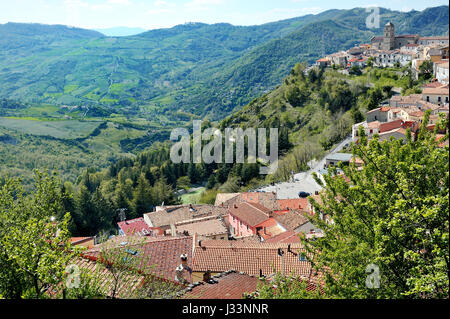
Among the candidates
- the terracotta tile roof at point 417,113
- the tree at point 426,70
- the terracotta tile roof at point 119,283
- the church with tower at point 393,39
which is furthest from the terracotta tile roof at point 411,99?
the terracotta tile roof at point 119,283

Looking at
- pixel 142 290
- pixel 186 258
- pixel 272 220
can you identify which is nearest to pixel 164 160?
pixel 272 220

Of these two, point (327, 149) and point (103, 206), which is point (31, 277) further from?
point (327, 149)

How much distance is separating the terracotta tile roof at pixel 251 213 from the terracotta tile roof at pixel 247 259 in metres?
12.0

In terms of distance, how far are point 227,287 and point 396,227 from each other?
6.87 meters

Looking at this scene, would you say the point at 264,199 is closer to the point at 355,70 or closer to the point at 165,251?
the point at 165,251

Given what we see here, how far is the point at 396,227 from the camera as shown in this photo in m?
7.00

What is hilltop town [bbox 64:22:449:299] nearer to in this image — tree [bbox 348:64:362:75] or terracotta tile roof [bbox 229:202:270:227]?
terracotta tile roof [bbox 229:202:270:227]

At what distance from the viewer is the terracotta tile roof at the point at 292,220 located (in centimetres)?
2678

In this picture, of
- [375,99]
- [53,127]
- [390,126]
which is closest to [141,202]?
[390,126]

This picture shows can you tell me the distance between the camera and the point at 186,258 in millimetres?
17297

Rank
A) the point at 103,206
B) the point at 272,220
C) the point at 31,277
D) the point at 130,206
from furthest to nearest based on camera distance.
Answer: the point at 130,206, the point at 103,206, the point at 272,220, the point at 31,277

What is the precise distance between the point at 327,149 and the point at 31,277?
178 ft

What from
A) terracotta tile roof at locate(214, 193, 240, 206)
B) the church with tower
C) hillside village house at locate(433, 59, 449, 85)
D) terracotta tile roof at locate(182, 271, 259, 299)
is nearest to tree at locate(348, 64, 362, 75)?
the church with tower
